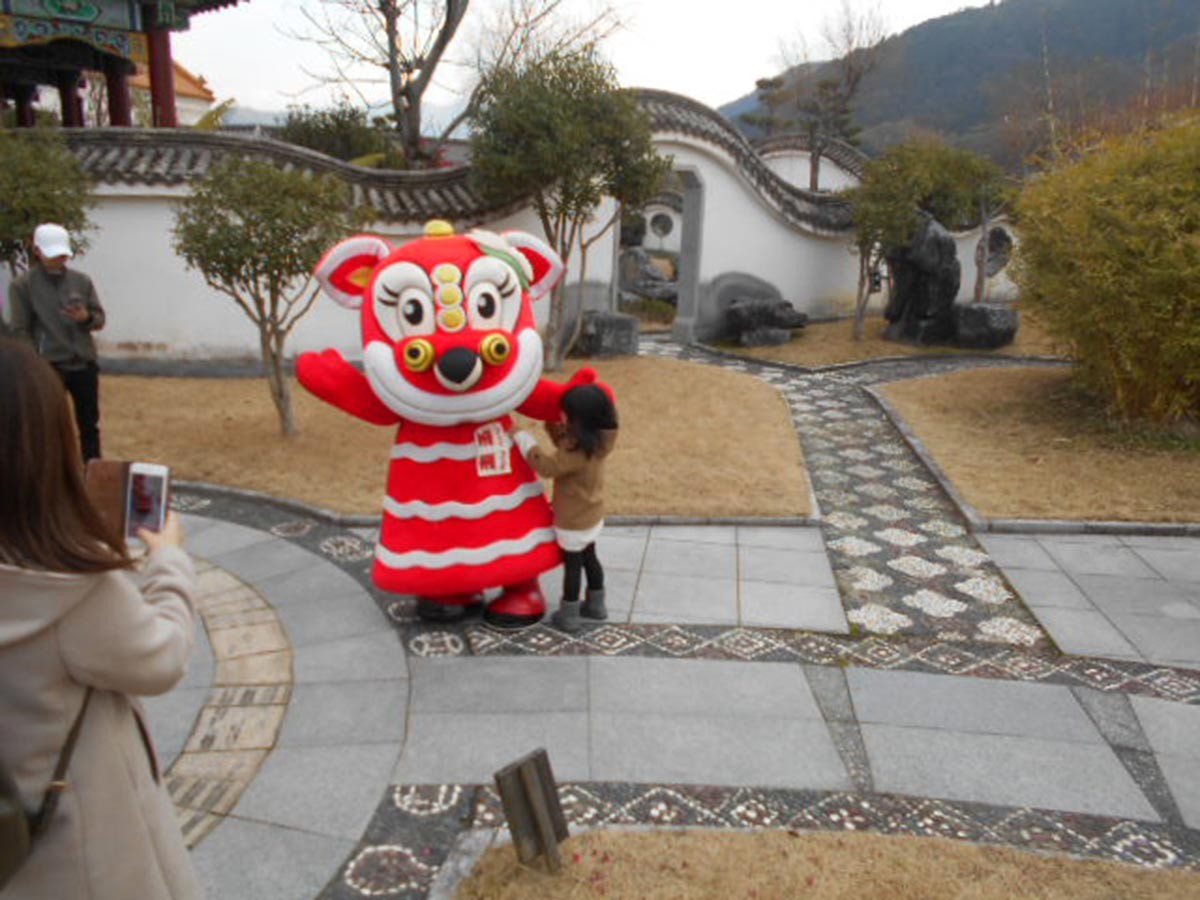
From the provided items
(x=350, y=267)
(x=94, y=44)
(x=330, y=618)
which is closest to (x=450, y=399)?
(x=350, y=267)

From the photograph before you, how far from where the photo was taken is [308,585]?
534 cm

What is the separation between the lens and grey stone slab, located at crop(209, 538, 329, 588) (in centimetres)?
551

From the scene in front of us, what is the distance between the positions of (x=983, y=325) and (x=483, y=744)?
44.0ft

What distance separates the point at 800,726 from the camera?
13.2 ft

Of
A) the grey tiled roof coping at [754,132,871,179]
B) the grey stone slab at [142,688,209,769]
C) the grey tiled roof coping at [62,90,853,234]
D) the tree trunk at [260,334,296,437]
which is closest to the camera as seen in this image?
the grey stone slab at [142,688,209,769]

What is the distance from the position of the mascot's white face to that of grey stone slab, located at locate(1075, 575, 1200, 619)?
379 cm

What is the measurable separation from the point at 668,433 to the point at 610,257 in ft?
16.6

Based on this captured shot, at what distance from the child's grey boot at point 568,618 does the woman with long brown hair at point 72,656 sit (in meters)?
2.98

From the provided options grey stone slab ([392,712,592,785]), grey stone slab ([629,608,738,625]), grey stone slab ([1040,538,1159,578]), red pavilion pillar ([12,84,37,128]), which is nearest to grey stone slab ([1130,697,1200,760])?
grey stone slab ([1040,538,1159,578])

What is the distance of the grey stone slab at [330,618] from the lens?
4.72 metres

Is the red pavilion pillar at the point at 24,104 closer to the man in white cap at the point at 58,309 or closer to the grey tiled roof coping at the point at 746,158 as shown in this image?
the grey tiled roof coping at the point at 746,158

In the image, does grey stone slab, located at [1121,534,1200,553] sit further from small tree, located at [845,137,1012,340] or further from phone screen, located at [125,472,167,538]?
phone screen, located at [125,472,167,538]

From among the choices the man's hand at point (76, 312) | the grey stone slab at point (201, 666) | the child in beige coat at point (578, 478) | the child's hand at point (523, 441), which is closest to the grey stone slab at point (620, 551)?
the child in beige coat at point (578, 478)

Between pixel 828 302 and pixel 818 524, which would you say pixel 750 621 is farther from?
pixel 828 302
